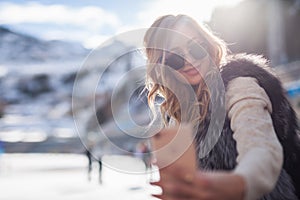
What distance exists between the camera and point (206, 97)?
4.23 feet

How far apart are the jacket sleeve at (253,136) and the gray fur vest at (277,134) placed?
6cm

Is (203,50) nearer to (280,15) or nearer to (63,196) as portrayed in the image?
(63,196)

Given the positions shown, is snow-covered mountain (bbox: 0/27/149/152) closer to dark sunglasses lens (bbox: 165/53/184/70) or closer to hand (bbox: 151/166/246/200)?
dark sunglasses lens (bbox: 165/53/184/70)

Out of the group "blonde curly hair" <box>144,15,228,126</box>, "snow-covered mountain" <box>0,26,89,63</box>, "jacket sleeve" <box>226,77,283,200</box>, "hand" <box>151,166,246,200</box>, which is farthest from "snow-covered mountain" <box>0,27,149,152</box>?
"hand" <box>151,166,246,200</box>

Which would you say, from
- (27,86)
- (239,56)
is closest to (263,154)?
(239,56)

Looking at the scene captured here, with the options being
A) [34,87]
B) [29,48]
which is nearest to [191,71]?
[34,87]

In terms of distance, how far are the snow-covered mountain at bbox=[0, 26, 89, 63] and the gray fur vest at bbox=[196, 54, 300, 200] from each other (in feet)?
420

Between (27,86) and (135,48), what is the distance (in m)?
126

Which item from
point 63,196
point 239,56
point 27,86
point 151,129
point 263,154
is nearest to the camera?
point 263,154

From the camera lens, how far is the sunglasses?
129 centimetres

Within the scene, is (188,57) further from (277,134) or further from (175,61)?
(277,134)

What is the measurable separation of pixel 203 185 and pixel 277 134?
19.7 inches

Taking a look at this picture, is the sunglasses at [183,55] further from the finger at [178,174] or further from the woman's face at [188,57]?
the finger at [178,174]

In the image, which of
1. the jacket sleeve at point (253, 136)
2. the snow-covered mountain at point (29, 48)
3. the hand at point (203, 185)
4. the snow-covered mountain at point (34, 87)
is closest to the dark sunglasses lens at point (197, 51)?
the jacket sleeve at point (253, 136)
